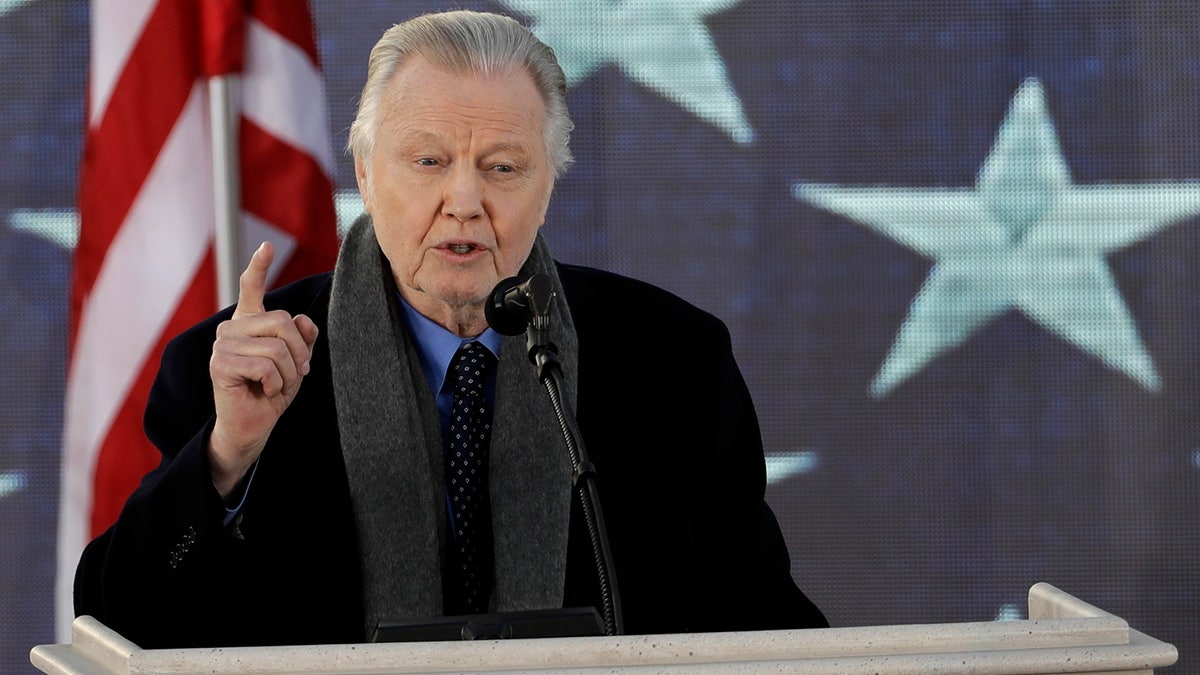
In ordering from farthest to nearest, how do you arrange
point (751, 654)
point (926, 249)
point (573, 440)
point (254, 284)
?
point (926, 249) → point (254, 284) → point (573, 440) → point (751, 654)

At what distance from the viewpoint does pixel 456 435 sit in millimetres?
1646

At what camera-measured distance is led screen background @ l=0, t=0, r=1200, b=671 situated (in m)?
2.94

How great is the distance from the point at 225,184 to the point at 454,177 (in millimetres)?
1028

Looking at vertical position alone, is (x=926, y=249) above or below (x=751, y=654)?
above

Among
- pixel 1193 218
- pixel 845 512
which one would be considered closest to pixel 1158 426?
pixel 1193 218

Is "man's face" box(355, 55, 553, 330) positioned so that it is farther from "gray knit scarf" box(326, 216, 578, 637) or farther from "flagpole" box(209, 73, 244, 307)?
"flagpole" box(209, 73, 244, 307)

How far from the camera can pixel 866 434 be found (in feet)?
9.75

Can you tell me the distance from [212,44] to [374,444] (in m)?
1.15

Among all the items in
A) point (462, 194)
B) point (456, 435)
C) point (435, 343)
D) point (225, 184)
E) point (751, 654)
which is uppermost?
point (225, 184)

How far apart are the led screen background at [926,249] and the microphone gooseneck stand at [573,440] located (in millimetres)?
1731

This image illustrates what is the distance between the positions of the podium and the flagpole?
1574mm

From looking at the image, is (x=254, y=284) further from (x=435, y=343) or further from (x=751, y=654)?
(x=751, y=654)

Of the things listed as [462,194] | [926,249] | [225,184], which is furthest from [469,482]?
[926,249]

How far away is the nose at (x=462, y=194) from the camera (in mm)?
1548
